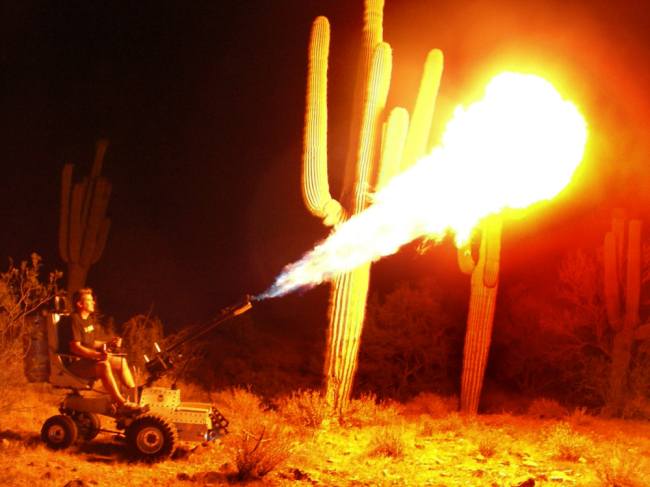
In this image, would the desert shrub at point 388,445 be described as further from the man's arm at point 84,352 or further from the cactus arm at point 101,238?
the cactus arm at point 101,238

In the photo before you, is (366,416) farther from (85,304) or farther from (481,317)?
Answer: (85,304)

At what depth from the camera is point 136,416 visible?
7.68 metres

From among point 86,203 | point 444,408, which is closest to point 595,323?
point 444,408

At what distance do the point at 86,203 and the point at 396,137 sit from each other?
Result: 37.0 ft

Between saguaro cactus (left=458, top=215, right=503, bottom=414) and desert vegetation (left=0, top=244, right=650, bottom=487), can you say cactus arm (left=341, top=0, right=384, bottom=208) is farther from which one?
desert vegetation (left=0, top=244, right=650, bottom=487)

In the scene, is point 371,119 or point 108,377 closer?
point 108,377

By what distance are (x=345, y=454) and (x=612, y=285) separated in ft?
33.0

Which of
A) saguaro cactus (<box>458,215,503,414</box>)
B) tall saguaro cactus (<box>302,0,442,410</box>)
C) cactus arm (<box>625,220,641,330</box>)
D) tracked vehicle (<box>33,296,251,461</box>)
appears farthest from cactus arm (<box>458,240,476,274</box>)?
tracked vehicle (<box>33,296,251,461</box>)

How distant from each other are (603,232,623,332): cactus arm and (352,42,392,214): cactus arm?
7912 mm

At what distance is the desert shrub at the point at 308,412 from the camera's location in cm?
980

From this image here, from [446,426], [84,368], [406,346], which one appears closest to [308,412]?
[446,426]

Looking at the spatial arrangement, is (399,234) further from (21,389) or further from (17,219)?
(17,219)

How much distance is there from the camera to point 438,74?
489 inches

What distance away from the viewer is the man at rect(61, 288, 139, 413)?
300 inches
